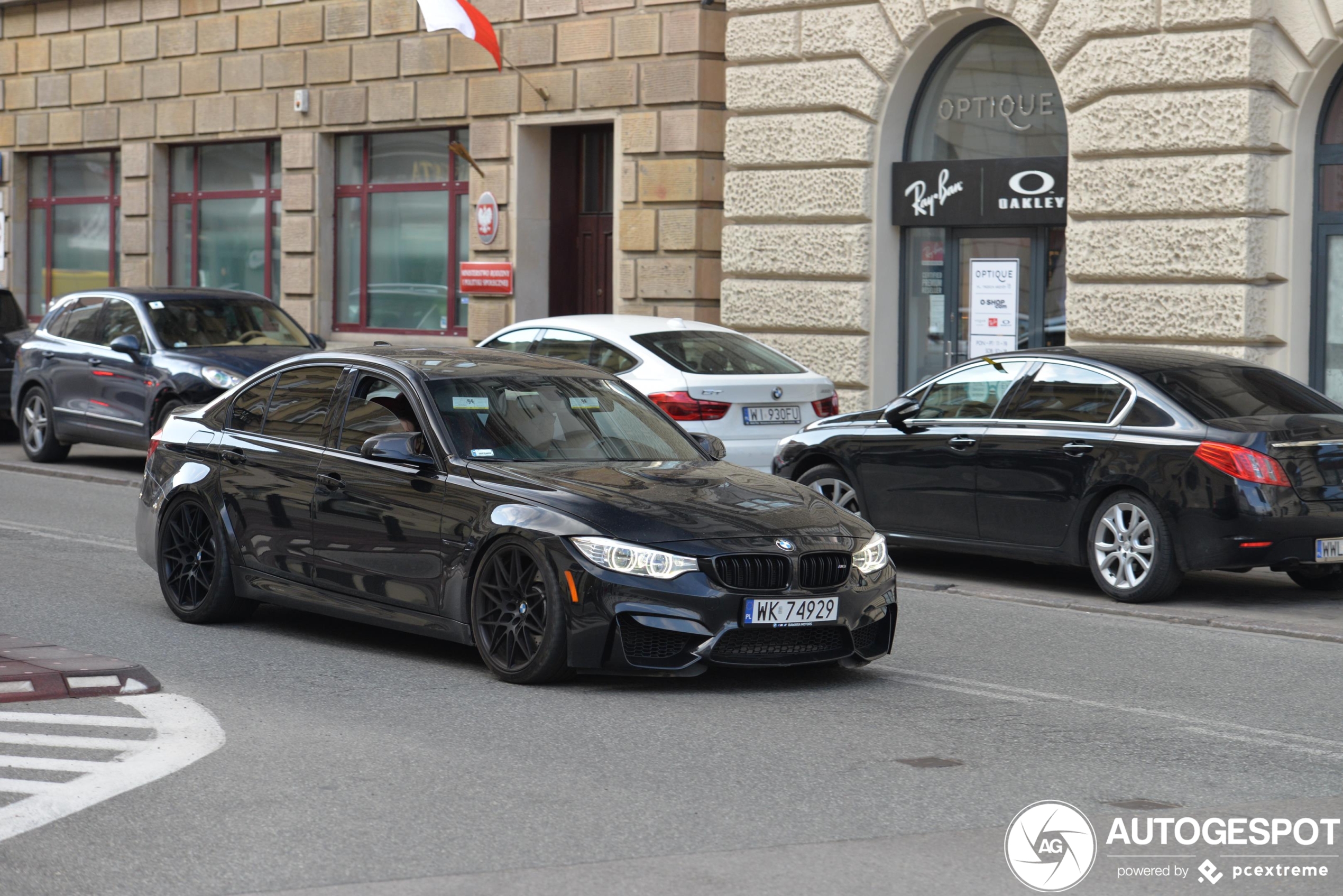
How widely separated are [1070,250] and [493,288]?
793 cm

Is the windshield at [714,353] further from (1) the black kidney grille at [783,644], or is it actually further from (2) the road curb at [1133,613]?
(1) the black kidney grille at [783,644]

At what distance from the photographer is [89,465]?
19375mm

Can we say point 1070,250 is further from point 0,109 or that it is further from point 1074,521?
point 0,109

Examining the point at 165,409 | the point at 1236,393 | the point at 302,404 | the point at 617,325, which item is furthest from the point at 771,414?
the point at 165,409

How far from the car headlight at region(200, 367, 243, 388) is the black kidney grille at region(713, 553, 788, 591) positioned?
1025cm

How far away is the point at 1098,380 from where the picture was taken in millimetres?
11414

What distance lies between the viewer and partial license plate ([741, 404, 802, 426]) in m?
14.1

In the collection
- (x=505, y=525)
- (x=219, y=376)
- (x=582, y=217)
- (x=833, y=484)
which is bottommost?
(x=833, y=484)

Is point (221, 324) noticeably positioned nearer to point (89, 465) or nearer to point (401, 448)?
point (89, 465)

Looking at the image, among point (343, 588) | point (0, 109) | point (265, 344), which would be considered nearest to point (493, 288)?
point (265, 344)

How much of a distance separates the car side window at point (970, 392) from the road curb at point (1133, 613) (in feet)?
3.58

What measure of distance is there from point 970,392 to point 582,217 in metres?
11.6

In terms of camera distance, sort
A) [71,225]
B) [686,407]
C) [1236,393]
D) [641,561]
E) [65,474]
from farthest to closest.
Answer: [71,225] → [65,474] → [686,407] → [1236,393] → [641,561]

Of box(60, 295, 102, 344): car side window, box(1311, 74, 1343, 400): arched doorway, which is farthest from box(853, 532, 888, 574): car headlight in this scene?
box(60, 295, 102, 344): car side window
